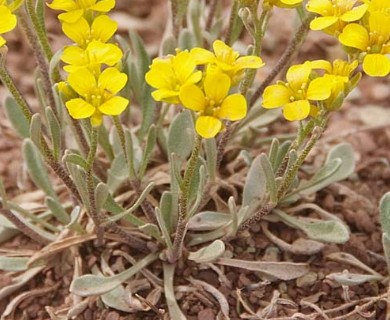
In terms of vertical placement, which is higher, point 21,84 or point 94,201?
point 94,201

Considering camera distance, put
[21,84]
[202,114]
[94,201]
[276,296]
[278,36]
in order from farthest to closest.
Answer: [278,36]
[21,84]
[276,296]
[94,201]
[202,114]

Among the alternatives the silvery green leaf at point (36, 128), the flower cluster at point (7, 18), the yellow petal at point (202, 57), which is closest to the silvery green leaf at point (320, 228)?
the yellow petal at point (202, 57)

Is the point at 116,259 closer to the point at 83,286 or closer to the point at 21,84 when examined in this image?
the point at 83,286

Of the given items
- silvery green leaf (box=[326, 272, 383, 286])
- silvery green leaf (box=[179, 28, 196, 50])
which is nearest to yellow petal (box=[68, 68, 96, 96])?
silvery green leaf (box=[179, 28, 196, 50])

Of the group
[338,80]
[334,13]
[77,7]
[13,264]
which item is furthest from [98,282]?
[334,13]

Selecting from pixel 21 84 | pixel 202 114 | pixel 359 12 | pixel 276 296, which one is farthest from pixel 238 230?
pixel 21 84

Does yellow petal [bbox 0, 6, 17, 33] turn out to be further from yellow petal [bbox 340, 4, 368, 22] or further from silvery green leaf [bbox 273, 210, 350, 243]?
silvery green leaf [bbox 273, 210, 350, 243]

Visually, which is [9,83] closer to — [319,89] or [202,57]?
[202,57]
